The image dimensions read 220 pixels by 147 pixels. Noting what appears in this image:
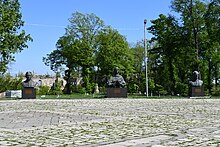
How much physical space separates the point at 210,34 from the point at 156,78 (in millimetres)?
11769

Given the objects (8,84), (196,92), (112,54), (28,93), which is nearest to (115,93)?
(196,92)

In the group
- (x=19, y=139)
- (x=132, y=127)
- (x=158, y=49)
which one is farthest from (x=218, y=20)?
(x=19, y=139)

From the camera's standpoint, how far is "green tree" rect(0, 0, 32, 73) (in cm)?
3137

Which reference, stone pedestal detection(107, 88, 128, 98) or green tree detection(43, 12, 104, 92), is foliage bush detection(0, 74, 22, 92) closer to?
green tree detection(43, 12, 104, 92)

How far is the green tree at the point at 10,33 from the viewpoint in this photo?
31366 mm

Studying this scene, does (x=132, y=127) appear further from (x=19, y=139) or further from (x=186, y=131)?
(x=19, y=139)

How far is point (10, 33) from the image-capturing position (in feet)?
107

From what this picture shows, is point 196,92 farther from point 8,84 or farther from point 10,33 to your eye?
point 8,84

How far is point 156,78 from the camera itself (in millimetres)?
53250

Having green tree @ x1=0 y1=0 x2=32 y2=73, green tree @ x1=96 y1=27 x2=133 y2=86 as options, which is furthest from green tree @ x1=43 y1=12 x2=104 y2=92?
green tree @ x1=0 y1=0 x2=32 y2=73

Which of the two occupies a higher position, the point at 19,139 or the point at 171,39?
the point at 171,39

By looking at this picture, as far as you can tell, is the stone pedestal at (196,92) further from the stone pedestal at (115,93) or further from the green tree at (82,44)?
the green tree at (82,44)

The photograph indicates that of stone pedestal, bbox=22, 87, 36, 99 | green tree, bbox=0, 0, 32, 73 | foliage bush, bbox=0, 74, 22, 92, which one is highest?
green tree, bbox=0, 0, 32, 73

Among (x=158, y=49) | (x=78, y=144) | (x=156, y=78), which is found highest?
(x=158, y=49)
